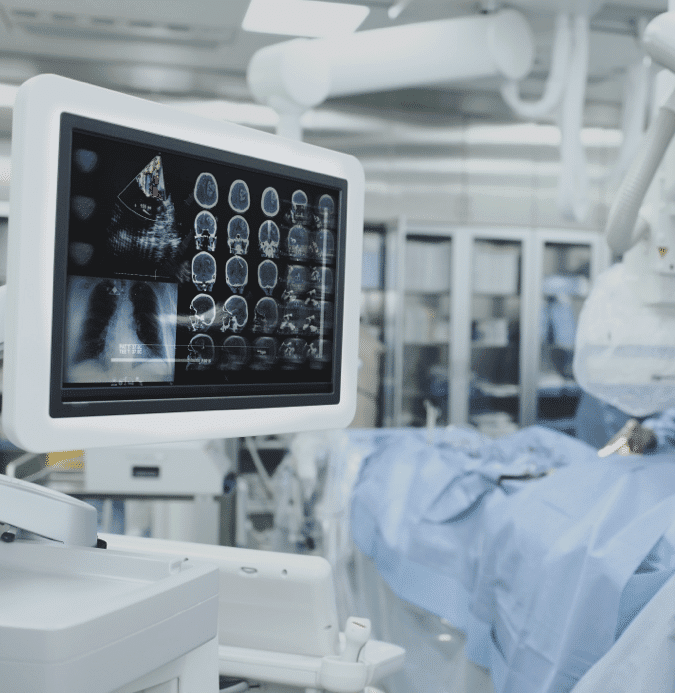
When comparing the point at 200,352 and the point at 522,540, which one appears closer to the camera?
the point at 200,352

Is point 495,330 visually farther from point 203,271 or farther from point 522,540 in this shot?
point 203,271

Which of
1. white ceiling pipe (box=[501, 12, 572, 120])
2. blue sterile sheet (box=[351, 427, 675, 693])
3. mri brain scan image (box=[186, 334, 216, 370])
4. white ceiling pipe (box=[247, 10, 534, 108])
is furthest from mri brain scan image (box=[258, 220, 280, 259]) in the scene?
white ceiling pipe (box=[501, 12, 572, 120])

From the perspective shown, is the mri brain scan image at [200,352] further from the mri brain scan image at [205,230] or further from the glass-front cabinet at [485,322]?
the glass-front cabinet at [485,322]

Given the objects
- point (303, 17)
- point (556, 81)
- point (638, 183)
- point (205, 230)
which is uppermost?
point (303, 17)

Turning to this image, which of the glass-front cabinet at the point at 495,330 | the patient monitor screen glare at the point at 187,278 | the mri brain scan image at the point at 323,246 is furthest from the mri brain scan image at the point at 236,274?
the glass-front cabinet at the point at 495,330

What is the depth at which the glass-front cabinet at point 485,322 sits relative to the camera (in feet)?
16.3

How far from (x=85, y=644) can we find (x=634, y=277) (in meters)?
1.47

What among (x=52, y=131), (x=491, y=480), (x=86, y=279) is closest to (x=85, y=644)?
(x=86, y=279)

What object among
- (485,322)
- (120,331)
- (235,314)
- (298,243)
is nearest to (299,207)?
(298,243)

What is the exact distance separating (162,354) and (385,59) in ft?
6.14

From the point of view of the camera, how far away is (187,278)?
0.81 meters

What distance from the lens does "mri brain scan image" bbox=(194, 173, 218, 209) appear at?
0.81 metres

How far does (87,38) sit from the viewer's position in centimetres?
426

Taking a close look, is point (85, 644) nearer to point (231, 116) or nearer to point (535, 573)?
point (535, 573)
